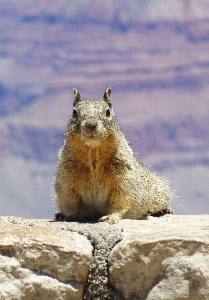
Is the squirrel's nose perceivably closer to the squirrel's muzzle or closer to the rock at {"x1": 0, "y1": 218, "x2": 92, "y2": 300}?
the squirrel's muzzle

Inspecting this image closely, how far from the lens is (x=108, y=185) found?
24.3 ft

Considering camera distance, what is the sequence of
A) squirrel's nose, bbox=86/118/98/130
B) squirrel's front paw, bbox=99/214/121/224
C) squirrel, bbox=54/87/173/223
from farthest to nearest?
squirrel, bbox=54/87/173/223 → squirrel's nose, bbox=86/118/98/130 → squirrel's front paw, bbox=99/214/121/224

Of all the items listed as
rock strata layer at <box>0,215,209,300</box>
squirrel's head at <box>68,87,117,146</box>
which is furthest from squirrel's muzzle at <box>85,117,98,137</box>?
rock strata layer at <box>0,215,209,300</box>

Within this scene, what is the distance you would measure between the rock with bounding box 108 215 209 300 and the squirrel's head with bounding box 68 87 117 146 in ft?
7.19

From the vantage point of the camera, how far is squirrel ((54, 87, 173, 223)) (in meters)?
7.32

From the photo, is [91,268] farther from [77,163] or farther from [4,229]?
[77,163]

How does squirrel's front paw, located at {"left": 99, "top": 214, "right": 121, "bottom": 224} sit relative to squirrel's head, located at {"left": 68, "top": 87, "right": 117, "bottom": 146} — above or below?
below

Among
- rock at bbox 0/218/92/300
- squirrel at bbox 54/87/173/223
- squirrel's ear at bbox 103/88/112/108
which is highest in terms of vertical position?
squirrel's ear at bbox 103/88/112/108

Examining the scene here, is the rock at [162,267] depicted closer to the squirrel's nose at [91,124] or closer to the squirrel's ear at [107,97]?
the squirrel's nose at [91,124]

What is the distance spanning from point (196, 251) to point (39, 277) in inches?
49.6

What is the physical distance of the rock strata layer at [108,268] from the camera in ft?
16.1

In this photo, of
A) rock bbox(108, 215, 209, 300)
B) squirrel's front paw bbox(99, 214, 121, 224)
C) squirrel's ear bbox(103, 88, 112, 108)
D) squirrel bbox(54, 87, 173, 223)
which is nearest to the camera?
rock bbox(108, 215, 209, 300)

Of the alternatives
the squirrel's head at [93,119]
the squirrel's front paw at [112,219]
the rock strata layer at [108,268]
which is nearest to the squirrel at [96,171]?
the squirrel's head at [93,119]

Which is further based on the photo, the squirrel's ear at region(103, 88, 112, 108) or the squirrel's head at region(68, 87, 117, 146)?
the squirrel's ear at region(103, 88, 112, 108)
